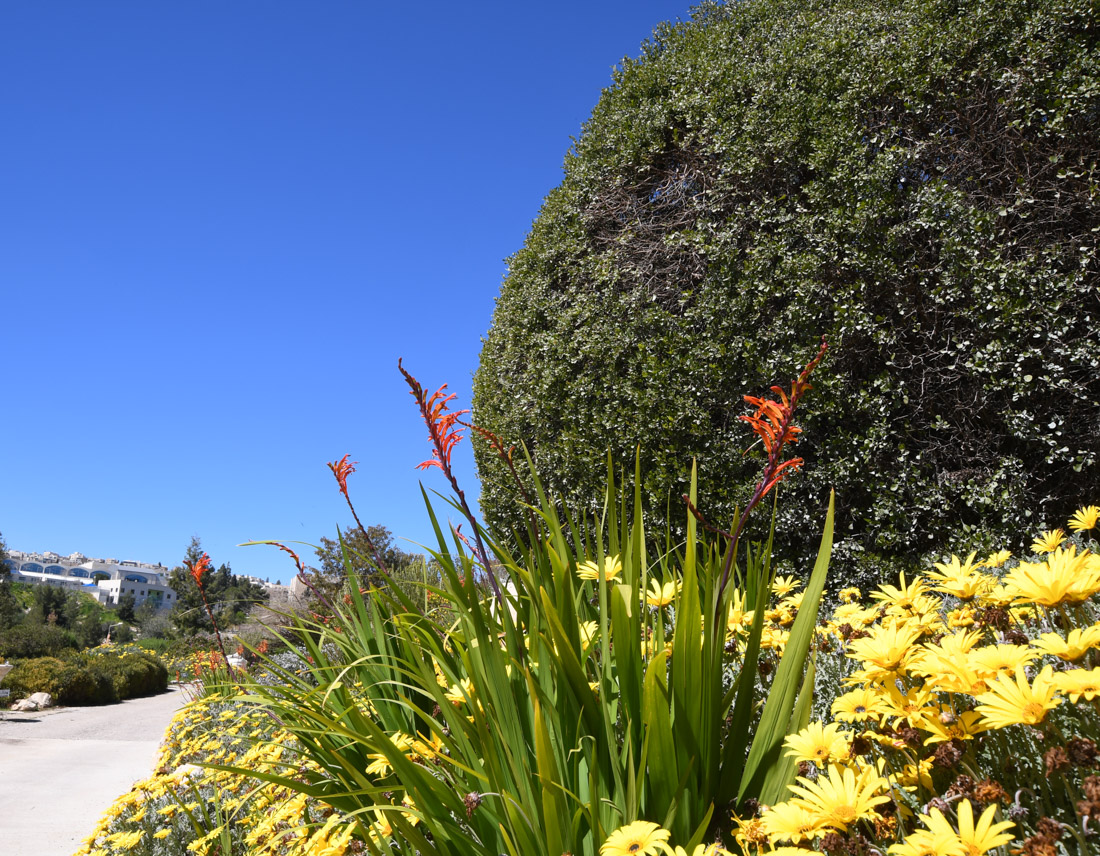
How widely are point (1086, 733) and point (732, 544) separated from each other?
2.51ft

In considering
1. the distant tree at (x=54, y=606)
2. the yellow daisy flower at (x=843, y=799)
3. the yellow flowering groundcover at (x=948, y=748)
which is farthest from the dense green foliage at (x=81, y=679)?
the distant tree at (x=54, y=606)

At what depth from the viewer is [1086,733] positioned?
1345mm

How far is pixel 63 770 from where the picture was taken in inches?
261

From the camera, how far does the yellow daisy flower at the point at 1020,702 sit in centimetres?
107

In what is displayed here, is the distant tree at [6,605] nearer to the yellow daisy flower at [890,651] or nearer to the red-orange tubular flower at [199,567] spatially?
the red-orange tubular flower at [199,567]

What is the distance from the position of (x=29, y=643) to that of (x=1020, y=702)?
2388cm

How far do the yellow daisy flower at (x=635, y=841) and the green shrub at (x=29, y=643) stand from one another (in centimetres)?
2160

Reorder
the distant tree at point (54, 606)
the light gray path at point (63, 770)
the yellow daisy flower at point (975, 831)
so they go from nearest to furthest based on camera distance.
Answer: the yellow daisy flower at point (975, 831) → the light gray path at point (63, 770) → the distant tree at point (54, 606)

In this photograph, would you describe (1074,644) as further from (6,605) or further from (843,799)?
(6,605)

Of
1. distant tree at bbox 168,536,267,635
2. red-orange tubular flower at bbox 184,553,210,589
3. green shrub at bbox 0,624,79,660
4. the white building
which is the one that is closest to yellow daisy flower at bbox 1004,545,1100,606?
red-orange tubular flower at bbox 184,553,210,589

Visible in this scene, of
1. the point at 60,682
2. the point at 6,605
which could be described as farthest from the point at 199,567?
the point at 6,605

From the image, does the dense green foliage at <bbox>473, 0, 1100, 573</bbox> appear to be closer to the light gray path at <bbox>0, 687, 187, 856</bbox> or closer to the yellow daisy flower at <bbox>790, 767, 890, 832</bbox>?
the yellow daisy flower at <bbox>790, 767, 890, 832</bbox>

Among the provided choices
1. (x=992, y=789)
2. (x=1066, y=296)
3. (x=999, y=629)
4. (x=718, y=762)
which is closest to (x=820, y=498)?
(x=1066, y=296)

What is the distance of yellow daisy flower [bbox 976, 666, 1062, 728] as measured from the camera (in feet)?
3.51
